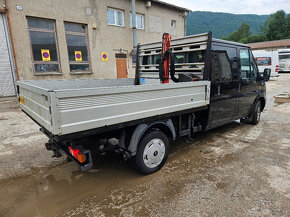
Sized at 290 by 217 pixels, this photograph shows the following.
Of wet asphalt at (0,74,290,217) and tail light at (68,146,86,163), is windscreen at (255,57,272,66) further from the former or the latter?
tail light at (68,146,86,163)

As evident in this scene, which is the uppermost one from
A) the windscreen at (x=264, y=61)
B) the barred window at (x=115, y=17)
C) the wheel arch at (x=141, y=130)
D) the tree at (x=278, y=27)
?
the tree at (x=278, y=27)

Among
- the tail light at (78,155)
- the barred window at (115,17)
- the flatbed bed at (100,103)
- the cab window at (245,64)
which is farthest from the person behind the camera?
the barred window at (115,17)

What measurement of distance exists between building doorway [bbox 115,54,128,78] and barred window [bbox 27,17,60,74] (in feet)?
13.1

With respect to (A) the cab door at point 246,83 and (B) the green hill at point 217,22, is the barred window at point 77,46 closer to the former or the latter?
(A) the cab door at point 246,83

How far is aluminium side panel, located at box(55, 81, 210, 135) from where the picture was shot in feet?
6.75

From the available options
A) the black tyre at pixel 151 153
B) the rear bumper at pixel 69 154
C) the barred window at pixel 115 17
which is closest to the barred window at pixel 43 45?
the barred window at pixel 115 17

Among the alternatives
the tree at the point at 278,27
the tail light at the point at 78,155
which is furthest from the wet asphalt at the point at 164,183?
the tree at the point at 278,27

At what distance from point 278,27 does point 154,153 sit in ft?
227

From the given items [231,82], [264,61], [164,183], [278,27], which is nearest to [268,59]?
[264,61]

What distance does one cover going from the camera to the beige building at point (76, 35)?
31.3 ft

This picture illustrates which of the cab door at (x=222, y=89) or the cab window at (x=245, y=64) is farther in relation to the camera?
the cab window at (x=245, y=64)

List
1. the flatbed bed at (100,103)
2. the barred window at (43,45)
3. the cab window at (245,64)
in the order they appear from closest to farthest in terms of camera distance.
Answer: the flatbed bed at (100,103)
the cab window at (245,64)
the barred window at (43,45)

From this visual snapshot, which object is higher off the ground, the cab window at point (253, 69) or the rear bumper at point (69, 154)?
the cab window at point (253, 69)

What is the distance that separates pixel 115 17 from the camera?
12844 mm
